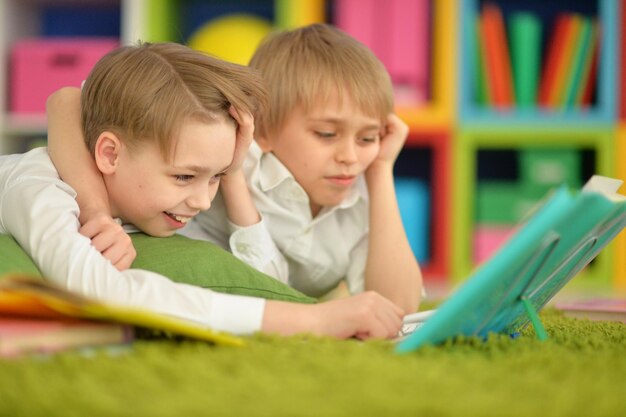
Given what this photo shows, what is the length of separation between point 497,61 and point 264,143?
144cm

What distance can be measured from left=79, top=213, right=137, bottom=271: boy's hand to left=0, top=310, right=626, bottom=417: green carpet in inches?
9.8

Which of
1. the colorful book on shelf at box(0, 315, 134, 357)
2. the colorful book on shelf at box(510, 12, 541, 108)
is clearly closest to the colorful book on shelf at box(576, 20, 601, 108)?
the colorful book on shelf at box(510, 12, 541, 108)

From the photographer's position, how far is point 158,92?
1.15 m

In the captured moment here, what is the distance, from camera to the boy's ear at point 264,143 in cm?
152

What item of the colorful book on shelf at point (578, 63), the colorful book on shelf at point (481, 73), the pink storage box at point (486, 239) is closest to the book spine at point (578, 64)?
the colorful book on shelf at point (578, 63)

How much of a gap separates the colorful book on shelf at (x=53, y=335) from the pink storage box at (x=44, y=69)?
215 centimetres

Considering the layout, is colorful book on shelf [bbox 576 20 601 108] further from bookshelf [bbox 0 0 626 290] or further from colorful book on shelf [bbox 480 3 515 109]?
colorful book on shelf [bbox 480 3 515 109]

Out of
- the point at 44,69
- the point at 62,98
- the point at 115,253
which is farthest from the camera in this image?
the point at 44,69

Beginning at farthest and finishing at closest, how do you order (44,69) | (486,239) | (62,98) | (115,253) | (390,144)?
1. (44,69)
2. (486,239)
3. (390,144)
4. (62,98)
5. (115,253)

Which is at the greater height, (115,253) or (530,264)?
(530,264)

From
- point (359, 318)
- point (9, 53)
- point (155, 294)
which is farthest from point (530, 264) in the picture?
point (9, 53)

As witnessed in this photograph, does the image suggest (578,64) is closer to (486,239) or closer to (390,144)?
(486,239)

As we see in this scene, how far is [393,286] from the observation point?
57.9 inches

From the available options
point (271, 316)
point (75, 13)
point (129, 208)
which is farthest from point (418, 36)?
point (271, 316)
